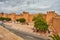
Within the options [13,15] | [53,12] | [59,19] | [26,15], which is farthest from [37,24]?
[13,15]

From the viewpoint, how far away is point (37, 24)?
155 ft

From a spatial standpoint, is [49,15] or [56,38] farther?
[49,15]

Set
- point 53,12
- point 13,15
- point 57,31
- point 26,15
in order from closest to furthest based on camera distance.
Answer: point 57,31 → point 53,12 → point 26,15 → point 13,15

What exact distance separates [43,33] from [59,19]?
13.6 feet

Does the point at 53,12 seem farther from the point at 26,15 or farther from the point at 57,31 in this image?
the point at 26,15

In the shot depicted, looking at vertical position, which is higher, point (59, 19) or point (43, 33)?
point (59, 19)

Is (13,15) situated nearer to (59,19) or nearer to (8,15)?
(8,15)

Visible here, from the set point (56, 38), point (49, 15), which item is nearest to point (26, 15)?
point (49, 15)

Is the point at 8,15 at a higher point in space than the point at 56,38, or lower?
lower

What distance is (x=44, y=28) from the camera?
44812 millimetres

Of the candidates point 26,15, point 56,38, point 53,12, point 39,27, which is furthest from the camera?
point 26,15

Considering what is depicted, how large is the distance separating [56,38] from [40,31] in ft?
71.6

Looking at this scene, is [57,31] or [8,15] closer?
[57,31]

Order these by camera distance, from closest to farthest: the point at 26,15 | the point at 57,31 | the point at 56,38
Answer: the point at 56,38 < the point at 57,31 < the point at 26,15
